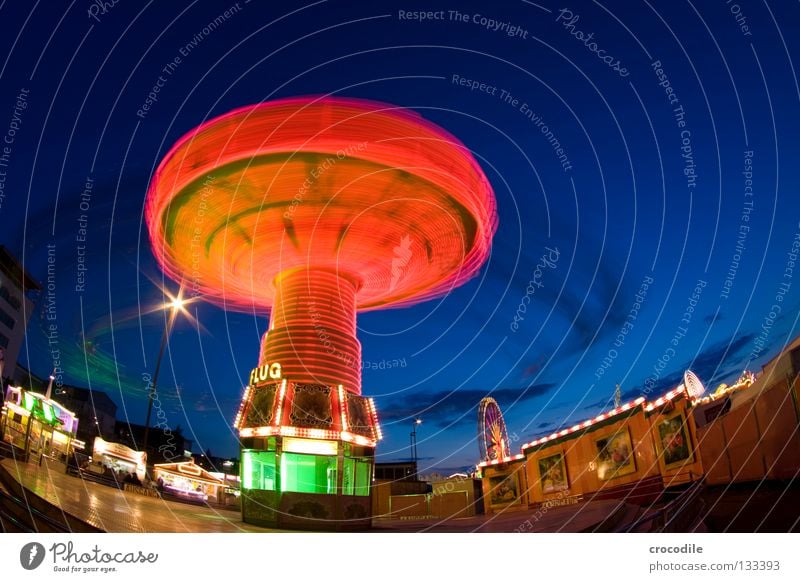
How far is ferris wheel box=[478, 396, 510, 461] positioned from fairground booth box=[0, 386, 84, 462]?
61.7 ft

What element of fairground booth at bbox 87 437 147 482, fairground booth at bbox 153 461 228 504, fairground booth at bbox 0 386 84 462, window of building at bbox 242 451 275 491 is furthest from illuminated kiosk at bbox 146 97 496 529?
fairground booth at bbox 153 461 228 504

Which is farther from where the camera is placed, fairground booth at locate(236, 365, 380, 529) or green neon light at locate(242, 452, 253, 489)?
fairground booth at locate(236, 365, 380, 529)

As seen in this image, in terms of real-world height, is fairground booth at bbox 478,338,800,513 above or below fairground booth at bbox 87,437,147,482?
below

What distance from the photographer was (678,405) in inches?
561

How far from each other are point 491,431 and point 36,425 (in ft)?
66.2

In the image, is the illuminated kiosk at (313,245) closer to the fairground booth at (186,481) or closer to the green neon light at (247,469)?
the green neon light at (247,469)

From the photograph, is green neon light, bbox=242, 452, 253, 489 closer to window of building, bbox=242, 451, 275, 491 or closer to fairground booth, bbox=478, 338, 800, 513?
window of building, bbox=242, 451, 275, 491

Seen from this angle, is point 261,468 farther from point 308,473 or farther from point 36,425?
point 36,425

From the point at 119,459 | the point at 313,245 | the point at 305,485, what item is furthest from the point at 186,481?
the point at 313,245

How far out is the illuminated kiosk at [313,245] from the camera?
15.3 metres

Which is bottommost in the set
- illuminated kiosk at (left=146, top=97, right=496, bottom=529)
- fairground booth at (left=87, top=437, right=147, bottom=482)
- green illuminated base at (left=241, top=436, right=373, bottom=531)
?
green illuminated base at (left=241, top=436, right=373, bottom=531)

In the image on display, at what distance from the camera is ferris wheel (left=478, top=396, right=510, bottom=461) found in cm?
2670

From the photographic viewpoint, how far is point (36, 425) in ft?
55.0

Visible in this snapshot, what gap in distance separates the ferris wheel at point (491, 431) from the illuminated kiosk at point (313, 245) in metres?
8.22
